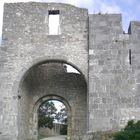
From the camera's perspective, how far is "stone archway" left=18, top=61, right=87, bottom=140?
18.5 meters

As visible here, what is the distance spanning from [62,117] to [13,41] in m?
25.6

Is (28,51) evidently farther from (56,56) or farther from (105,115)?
(105,115)

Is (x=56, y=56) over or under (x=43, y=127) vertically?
over

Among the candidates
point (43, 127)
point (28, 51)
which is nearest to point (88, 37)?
point (28, 51)

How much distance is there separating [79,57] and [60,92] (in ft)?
12.7

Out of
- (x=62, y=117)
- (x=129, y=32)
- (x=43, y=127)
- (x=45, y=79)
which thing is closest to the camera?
(x=129, y=32)

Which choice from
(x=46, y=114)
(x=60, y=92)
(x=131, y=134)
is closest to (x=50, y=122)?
(x=46, y=114)

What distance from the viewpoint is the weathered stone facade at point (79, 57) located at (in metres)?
14.7

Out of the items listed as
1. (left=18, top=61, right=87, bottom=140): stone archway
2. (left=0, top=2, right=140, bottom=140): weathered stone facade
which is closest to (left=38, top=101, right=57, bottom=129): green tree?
(left=18, top=61, right=87, bottom=140): stone archway

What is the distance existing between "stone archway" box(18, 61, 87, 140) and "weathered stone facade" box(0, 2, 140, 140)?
6.42 feet

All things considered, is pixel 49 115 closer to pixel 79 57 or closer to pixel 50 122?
pixel 50 122

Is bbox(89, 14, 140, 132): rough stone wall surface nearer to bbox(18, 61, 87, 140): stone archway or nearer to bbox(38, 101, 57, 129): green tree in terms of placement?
bbox(18, 61, 87, 140): stone archway

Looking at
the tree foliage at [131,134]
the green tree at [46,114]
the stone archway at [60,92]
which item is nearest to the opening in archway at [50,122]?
the green tree at [46,114]

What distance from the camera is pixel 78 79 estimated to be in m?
19.1
